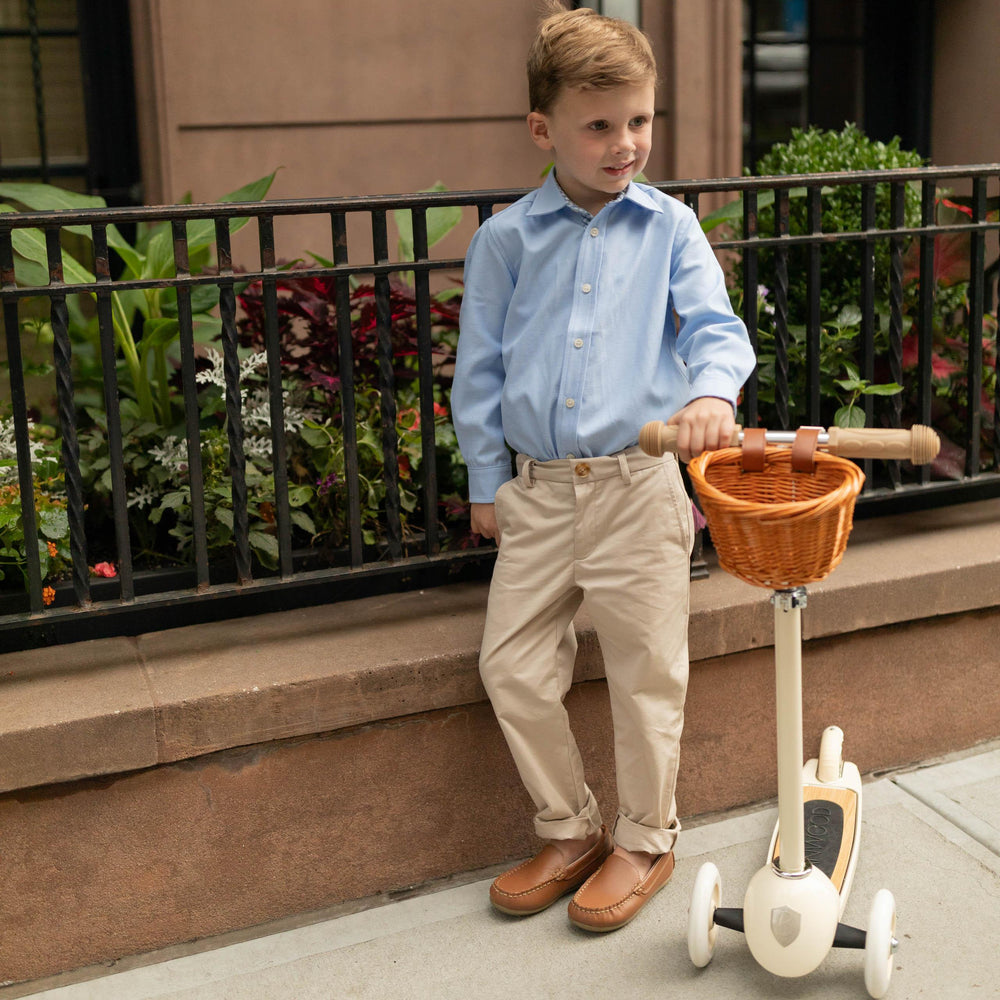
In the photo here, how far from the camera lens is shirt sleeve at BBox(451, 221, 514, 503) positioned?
2596 mm

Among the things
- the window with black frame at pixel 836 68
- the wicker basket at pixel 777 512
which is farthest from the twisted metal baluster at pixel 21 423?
the window with black frame at pixel 836 68

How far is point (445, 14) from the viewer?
479 centimetres

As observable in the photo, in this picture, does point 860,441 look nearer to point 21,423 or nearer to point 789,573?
point 789,573

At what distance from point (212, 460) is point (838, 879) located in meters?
1.84

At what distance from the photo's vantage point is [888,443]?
1.99 m

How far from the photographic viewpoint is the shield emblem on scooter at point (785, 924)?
228cm

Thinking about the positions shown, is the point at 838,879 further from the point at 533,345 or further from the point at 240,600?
the point at 240,600

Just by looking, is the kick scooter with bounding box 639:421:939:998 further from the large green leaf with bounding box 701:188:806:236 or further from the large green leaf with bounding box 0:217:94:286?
the large green leaf with bounding box 0:217:94:286

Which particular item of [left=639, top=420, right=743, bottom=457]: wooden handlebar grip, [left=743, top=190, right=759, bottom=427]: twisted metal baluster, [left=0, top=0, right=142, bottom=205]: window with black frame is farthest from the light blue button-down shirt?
[left=0, top=0, right=142, bottom=205]: window with black frame

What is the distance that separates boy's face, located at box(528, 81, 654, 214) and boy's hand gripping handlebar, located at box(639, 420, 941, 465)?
1.90ft

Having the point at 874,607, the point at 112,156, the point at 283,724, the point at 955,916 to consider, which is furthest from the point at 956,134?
the point at 283,724

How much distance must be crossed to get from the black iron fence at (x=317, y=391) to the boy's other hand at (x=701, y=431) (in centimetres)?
94

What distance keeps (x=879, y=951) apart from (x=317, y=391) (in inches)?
80.0

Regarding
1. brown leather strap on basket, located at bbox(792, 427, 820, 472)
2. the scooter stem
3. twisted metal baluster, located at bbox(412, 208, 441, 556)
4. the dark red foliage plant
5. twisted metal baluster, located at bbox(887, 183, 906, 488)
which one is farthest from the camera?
the dark red foliage plant
